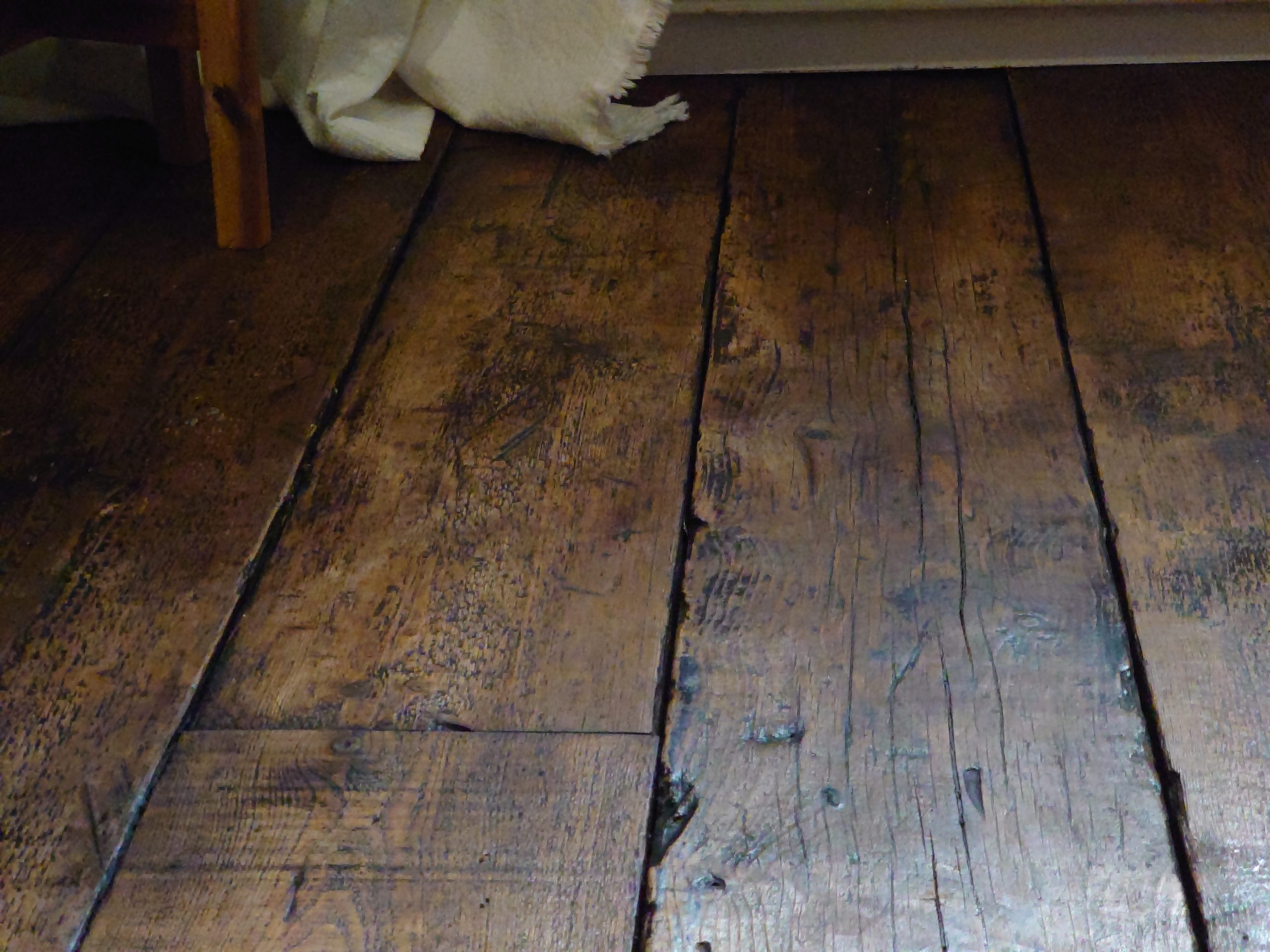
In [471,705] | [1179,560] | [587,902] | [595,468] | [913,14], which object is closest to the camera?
[587,902]

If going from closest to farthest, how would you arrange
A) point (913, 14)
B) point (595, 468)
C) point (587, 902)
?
1. point (587, 902)
2. point (595, 468)
3. point (913, 14)

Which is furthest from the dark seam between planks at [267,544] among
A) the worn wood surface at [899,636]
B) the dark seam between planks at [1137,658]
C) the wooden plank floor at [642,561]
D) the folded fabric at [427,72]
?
the dark seam between planks at [1137,658]

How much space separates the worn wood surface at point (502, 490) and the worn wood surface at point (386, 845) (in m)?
0.03

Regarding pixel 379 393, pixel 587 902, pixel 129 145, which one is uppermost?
pixel 587 902

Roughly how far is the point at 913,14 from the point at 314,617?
49.2 inches

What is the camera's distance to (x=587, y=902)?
2.17 feet

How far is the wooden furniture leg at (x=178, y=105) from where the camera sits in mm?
1438

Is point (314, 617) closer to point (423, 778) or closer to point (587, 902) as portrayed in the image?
point (423, 778)

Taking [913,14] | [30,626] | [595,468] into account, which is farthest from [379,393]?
[913,14]

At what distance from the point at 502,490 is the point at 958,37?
110 cm

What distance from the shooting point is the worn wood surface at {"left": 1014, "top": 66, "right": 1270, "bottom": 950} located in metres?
0.73

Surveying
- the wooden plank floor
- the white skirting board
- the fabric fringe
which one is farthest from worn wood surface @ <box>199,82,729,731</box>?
the white skirting board

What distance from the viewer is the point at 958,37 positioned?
1764mm

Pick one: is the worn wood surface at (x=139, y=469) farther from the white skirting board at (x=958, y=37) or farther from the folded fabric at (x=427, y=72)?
the white skirting board at (x=958, y=37)
